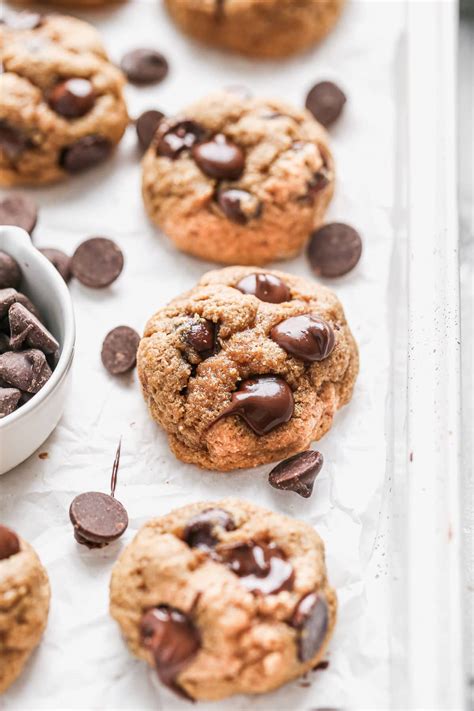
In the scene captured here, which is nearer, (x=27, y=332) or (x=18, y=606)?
(x=18, y=606)

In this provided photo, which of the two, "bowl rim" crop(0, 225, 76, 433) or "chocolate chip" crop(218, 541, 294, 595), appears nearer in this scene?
"chocolate chip" crop(218, 541, 294, 595)

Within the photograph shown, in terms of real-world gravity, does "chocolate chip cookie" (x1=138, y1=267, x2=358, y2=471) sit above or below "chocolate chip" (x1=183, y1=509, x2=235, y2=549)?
above

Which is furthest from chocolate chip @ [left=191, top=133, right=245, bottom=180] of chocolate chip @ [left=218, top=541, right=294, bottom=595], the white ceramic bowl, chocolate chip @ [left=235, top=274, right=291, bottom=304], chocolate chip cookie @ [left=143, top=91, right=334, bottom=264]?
chocolate chip @ [left=218, top=541, right=294, bottom=595]

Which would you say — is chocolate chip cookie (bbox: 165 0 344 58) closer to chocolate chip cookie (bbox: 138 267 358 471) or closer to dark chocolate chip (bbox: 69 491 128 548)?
chocolate chip cookie (bbox: 138 267 358 471)

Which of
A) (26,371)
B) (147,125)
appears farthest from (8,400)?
(147,125)

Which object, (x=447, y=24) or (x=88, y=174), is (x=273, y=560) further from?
(x=447, y=24)

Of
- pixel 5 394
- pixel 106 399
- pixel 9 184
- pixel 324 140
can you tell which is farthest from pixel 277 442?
pixel 9 184

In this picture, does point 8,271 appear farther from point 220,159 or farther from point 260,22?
point 260,22
